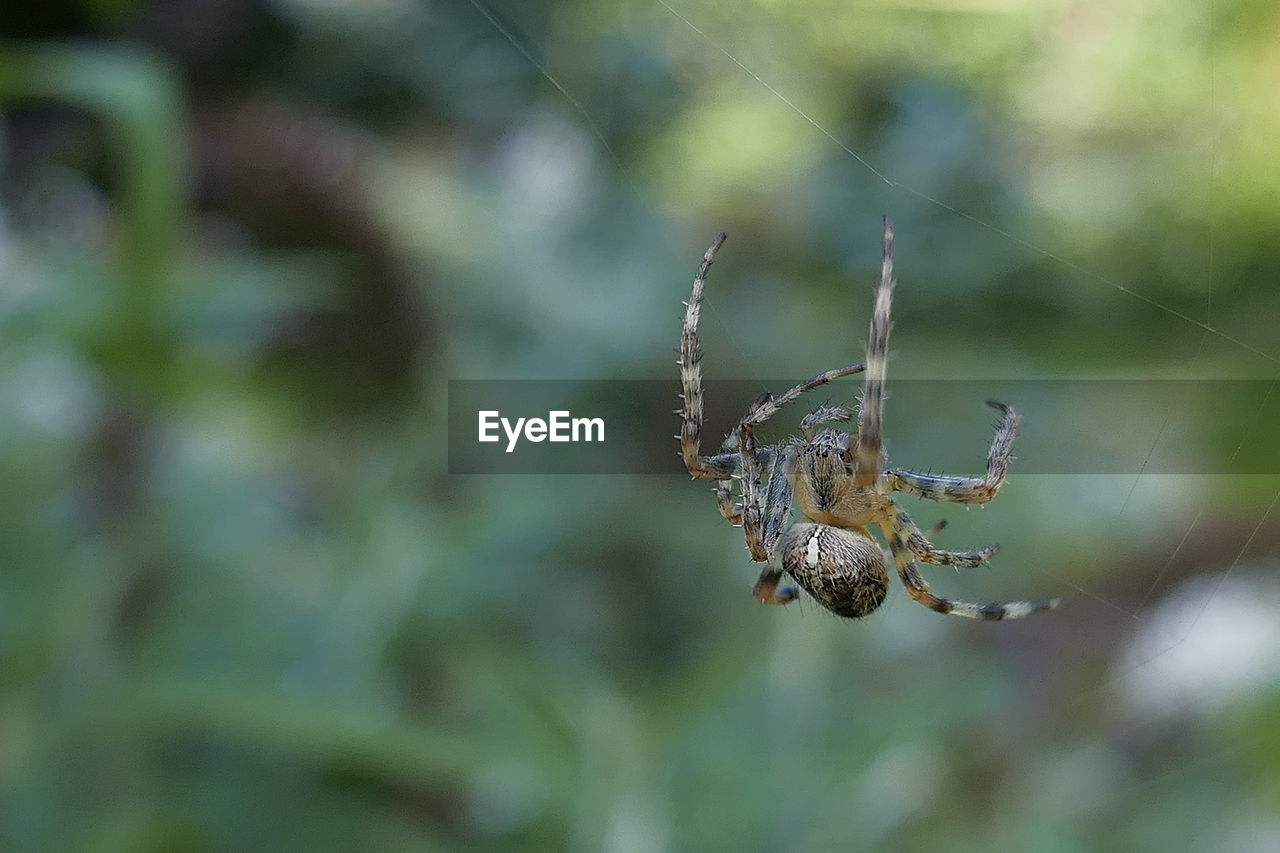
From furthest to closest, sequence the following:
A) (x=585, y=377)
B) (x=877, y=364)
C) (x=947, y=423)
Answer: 1. (x=585, y=377)
2. (x=947, y=423)
3. (x=877, y=364)

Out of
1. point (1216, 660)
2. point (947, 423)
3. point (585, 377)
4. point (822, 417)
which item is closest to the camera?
point (822, 417)

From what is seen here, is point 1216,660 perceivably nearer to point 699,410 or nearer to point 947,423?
point 947,423

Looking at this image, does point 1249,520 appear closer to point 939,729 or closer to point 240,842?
point 939,729

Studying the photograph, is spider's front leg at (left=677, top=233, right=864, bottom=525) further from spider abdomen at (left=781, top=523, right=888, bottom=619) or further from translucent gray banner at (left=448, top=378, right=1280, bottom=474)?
translucent gray banner at (left=448, top=378, right=1280, bottom=474)

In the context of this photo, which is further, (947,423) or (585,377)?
(585,377)

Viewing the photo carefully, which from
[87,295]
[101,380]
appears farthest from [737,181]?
[87,295]

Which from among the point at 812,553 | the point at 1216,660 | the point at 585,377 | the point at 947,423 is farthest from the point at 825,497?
the point at 585,377

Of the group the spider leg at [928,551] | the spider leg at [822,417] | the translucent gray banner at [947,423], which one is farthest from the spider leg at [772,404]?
the translucent gray banner at [947,423]

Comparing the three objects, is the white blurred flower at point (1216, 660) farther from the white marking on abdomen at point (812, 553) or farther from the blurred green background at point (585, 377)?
the white marking on abdomen at point (812, 553)
